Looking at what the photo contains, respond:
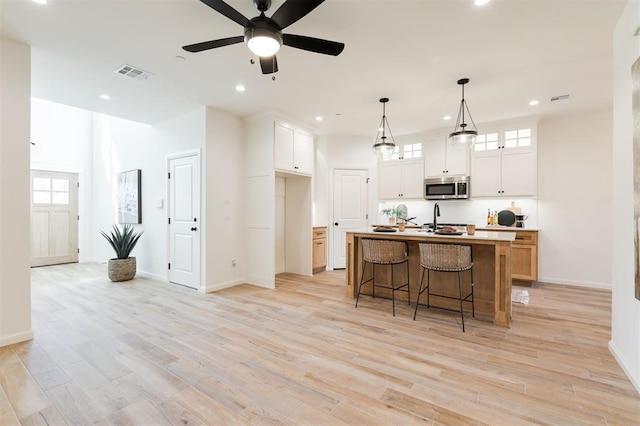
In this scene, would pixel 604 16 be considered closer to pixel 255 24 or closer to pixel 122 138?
pixel 255 24

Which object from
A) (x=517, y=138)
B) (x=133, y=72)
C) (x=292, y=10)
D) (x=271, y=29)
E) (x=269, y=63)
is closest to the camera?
(x=292, y=10)

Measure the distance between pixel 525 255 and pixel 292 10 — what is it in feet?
16.5

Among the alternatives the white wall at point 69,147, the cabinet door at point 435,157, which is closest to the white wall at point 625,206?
the cabinet door at point 435,157

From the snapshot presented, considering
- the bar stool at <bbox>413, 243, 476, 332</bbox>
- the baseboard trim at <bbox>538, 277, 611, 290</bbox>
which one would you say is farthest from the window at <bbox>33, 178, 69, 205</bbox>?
the baseboard trim at <bbox>538, 277, 611, 290</bbox>

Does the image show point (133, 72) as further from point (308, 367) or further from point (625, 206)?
point (625, 206)

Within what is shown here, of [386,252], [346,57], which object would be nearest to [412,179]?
[386,252]

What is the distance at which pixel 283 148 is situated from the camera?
478 centimetres

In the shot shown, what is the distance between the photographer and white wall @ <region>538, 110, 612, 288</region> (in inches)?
179

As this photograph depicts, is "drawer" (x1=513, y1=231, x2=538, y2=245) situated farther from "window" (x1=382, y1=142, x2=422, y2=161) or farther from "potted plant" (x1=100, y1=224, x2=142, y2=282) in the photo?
"potted plant" (x1=100, y1=224, x2=142, y2=282)

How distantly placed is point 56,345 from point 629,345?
189 inches

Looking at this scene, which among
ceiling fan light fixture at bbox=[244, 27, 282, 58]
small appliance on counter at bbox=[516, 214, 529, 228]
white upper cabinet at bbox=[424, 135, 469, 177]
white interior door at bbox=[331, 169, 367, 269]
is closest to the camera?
ceiling fan light fixture at bbox=[244, 27, 282, 58]

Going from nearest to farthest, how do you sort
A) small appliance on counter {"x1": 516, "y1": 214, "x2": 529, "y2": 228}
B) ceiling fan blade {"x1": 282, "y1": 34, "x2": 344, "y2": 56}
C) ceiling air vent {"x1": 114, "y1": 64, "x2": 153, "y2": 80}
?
ceiling fan blade {"x1": 282, "y1": 34, "x2": 344, "y2": 56}, ceiling air vent {"x1": 114, "y1": 64, "x2": 153, "y2": 80}, small appliance on counter {"x1": 516, "y1": 214, "x2": 529, "y2": 228}

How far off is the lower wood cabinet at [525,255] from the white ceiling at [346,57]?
1.98 meters

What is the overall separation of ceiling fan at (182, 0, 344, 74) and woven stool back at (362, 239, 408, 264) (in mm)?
2173
